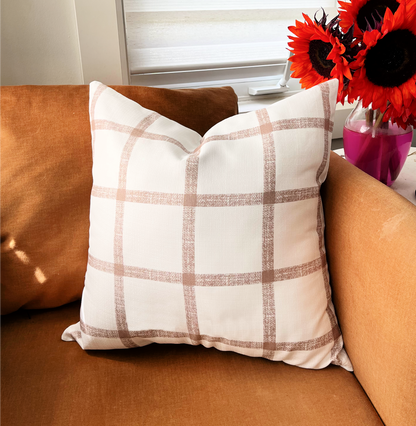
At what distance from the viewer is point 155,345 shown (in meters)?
0.85

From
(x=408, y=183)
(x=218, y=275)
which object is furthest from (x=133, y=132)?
(x=408, y=183)

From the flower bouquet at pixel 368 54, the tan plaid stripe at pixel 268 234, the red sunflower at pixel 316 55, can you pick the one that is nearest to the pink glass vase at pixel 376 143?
the flower bouquet at pixel 368 54

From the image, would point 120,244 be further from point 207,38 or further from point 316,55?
point 207,38

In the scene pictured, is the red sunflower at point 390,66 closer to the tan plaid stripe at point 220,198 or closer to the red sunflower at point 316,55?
the red sunflower at point 316,55

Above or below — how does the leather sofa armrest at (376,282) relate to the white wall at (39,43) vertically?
below

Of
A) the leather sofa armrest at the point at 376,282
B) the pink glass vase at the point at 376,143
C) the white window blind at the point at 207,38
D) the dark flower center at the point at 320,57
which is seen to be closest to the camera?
the leather sofa armrest at the point at 376,282

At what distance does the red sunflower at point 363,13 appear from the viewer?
0.81 m

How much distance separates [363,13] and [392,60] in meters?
0.13

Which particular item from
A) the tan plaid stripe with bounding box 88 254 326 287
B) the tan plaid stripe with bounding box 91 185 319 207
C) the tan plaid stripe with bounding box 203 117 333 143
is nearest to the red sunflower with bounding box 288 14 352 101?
the tan plaid stripe with bounding box 203 117 333 143

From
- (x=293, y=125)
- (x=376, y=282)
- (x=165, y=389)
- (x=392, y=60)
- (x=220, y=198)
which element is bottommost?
(x=165, y=389)

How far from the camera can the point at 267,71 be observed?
5.71 feet

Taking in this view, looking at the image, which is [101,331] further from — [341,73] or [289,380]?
[341,73]

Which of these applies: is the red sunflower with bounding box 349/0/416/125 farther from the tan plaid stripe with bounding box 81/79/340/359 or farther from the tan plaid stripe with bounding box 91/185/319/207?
the tan plaid stripe with bounding box 91/185/319/207

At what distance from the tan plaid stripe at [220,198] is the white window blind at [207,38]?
0.95m
